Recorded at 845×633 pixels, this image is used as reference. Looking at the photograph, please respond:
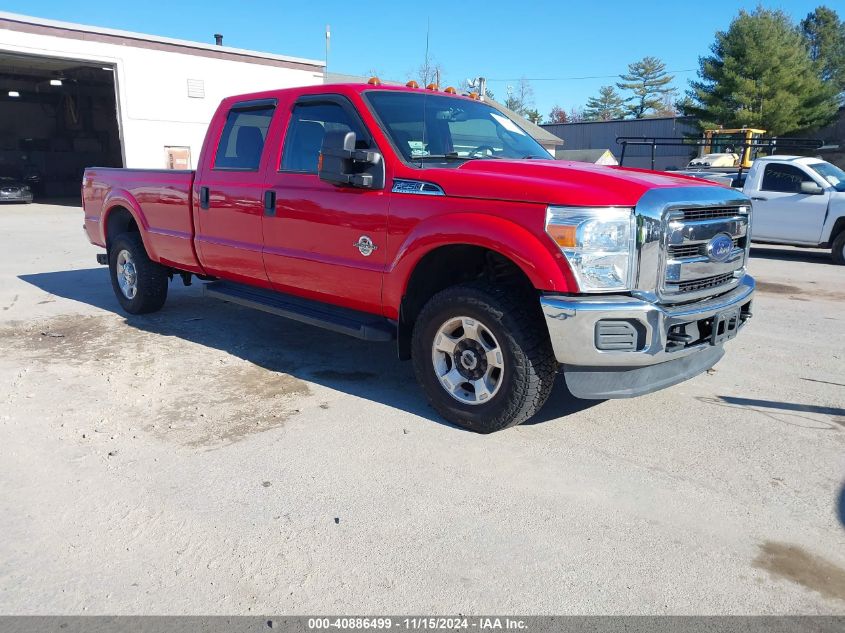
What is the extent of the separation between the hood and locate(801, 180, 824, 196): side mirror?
896 cm

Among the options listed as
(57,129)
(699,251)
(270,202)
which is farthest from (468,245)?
(57,129)

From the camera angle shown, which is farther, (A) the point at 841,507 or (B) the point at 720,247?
(B) the point at 720,247

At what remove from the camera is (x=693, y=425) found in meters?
4.23

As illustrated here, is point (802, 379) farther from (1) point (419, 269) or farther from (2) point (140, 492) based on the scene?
(2) point (140, 492)

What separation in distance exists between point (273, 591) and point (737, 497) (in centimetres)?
226

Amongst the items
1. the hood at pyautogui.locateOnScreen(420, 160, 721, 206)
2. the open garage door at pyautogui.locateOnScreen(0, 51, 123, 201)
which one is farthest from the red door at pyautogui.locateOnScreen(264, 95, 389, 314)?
the open garage door at pyautogui.locateOnScreen(0, 51, 123, 201)

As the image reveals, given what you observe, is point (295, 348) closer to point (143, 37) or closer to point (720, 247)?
point (720, 247)

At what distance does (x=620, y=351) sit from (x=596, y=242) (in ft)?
1.94

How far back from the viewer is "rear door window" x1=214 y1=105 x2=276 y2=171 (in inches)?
211

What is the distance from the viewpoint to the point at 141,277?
6.80 meters

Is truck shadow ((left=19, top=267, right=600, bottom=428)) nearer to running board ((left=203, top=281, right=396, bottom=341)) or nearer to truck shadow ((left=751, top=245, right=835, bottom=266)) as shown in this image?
running board ((left=203, top=281, right=396, bottom=341))

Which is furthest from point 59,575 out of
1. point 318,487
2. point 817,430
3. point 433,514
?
point 817,430

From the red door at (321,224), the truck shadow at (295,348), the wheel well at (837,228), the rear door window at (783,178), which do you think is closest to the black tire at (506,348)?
the truck shadow at (295,348)

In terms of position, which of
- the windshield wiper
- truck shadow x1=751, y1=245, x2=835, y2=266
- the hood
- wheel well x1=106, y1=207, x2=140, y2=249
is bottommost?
truck shadow x1=751, y1=245, x2=835, y2=266
